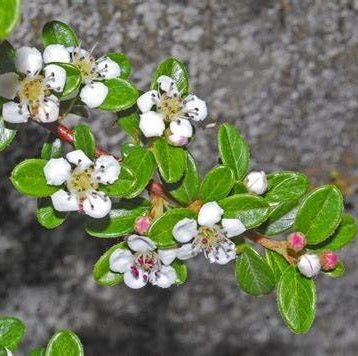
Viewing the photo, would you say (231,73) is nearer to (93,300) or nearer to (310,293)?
(93,300)

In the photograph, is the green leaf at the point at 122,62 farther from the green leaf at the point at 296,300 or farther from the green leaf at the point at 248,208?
the green leaf at the point at 296,300

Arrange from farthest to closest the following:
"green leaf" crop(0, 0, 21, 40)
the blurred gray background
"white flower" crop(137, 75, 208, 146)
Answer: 1. the blurred gray background
2. "white flower" crop(137, 75, 208, 146)
3. "green leaf" crop(0, 0, 21, 40)

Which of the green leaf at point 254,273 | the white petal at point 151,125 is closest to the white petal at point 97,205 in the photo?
the white petal at point 151,125

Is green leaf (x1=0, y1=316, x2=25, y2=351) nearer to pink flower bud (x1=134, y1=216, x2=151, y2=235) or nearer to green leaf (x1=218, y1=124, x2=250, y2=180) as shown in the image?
pink flower bud (x1=134, y1=216, x2=151, y2=235)

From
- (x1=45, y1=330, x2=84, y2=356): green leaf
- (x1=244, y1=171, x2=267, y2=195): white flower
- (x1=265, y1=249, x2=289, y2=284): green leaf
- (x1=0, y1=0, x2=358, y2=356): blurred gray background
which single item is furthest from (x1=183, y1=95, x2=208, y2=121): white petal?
(x1=0, y1=0, x2=358, y2=356): blurred gray background

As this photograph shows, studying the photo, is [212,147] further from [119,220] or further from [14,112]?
[14,112]

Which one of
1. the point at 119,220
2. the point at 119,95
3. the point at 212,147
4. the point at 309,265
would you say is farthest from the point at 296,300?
the point at 212,147

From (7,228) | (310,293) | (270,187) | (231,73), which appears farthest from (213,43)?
(310,293)
